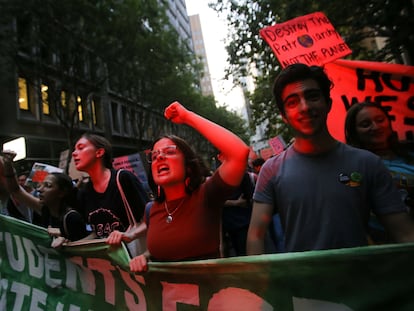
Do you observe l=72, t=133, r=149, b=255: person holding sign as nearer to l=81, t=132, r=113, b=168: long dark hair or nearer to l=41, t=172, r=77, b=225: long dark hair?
l=81, t=132, r=113, b=168: long dark hair

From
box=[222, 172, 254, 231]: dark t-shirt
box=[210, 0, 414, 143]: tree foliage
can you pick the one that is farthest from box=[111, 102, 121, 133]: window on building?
box=[222, 172, 254, 231]: dark t-shirt

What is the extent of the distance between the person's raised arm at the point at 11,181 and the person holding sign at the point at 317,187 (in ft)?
8.60

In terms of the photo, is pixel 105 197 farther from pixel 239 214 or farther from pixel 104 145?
pixel 239 214

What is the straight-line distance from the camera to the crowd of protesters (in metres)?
1.52

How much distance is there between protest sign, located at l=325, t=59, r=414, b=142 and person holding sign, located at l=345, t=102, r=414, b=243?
686 mm

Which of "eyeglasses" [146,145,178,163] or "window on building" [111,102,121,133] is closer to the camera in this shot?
"eyeglasses" [146,145,178,163]

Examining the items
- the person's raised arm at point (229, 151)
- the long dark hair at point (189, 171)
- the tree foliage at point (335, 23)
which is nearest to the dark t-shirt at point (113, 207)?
the long dark hair at point (189, 171)

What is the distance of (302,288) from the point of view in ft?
4.11

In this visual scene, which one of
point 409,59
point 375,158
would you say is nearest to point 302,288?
point 375,158

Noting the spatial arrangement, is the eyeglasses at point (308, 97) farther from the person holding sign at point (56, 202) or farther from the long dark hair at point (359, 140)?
the person holding sign at point (56, 202)

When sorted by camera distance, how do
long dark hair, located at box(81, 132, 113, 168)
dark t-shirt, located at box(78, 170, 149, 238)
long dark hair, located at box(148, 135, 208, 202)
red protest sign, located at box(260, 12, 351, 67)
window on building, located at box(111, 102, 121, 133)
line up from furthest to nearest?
window on building, located at box(111, 102, 121, 133), red protest sign, located at box(260, 12, 351, 67), long dark hair, located at box(81, 132, 113, 168), dark t-shirt, located at box(78, 170, 149, 238), long dark hair, located at box(148, 135, 208, 202)

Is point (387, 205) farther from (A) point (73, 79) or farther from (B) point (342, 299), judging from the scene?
(A) point (73, 79)

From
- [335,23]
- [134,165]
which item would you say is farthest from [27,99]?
[335,23]

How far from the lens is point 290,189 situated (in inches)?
63.5
